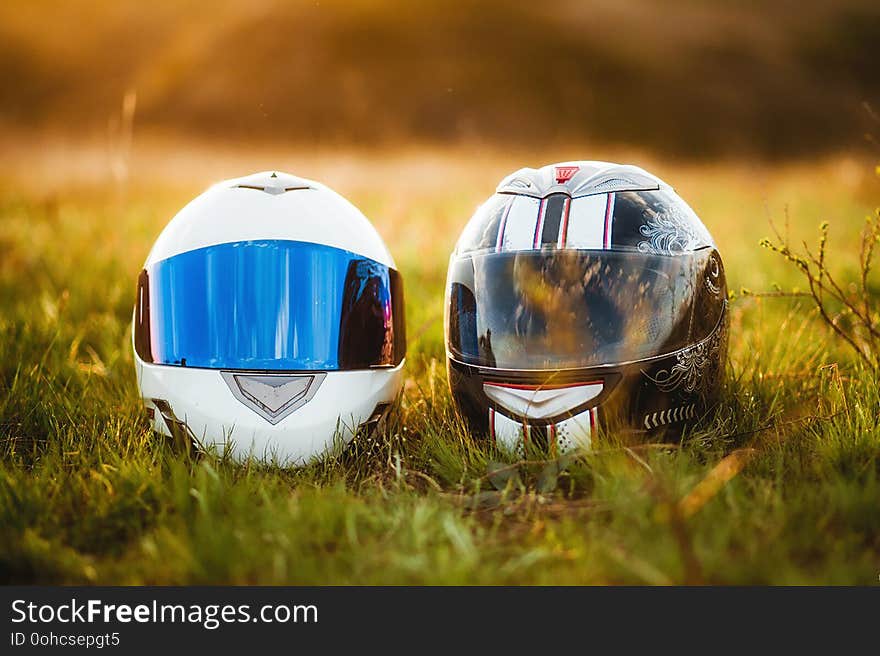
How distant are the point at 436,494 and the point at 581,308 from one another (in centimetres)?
83

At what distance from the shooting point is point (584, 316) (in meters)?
2.91

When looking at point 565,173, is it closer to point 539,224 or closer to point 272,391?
point 539,224

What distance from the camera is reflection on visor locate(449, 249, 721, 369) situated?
2.91 meters

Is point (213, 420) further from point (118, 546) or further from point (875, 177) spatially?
point (875, 177)

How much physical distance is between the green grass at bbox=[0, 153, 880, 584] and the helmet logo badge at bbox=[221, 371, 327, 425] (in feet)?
0.76

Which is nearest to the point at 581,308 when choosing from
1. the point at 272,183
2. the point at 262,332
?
the point at 262,332

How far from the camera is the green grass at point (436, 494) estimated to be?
2244mm

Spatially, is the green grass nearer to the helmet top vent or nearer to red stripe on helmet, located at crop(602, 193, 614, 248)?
red stripe on helmet, located at crop(602, 193, 614, 248)

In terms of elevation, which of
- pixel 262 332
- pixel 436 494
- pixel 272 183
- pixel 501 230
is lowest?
pixel 436 494

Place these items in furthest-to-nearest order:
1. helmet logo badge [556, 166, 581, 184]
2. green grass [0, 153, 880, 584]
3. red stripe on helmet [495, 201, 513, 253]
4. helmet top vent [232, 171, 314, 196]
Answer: helmet top vent [232, 171, 314, 196]
helmet logo badge [556, 166, 581, 184]
red stripe on helmet [495, 201, 513, 253]
green grass [0, 153, 880, 584]

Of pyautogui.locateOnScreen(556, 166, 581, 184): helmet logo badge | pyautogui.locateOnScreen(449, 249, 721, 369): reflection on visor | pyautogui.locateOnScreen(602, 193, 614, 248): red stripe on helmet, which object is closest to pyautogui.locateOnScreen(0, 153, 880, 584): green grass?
pyautogui.locateOnScreen(449, 249, 721, 369): reflection on visor

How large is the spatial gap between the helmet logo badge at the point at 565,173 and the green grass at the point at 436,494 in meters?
1.01

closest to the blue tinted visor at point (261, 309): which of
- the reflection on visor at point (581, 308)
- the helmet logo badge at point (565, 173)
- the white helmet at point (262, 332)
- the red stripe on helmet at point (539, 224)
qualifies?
the white helmet at point (262, 332)

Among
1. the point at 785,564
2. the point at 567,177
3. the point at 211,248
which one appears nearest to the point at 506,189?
the point at 567,177
